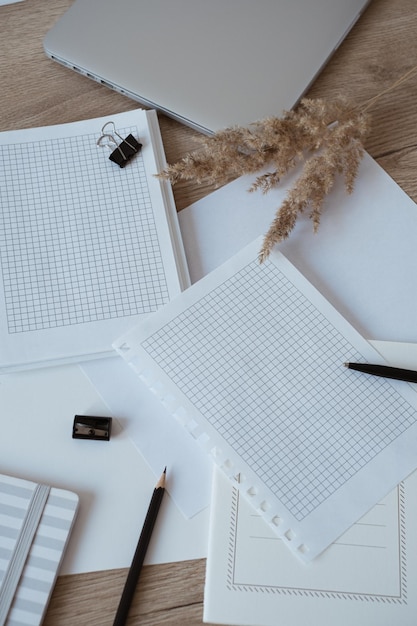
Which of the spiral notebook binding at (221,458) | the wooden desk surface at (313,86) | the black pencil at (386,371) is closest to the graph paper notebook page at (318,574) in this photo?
the spiral notebook binding at (221,458)

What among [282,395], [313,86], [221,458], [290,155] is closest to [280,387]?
[282,395]

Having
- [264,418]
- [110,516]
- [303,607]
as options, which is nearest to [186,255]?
[264,418]

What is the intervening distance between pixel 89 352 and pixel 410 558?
0.47m

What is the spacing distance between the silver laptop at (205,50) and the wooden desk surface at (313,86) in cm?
3

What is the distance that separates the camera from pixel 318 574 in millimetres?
736

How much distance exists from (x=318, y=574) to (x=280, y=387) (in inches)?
8.8

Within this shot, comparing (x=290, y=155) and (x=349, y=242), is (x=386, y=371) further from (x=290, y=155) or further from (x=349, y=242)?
(x=290, y=155)

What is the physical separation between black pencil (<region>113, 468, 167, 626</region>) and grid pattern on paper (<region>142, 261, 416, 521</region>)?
0.10m

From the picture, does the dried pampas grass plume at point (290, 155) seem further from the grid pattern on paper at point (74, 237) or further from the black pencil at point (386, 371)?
the black pencil at point (386, 371)

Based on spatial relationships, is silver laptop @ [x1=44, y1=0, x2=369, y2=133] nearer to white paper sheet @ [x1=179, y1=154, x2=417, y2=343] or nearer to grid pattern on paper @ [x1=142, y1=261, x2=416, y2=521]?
white paper sheet @ [x1=179, y1=154, x2=417, y2=343]

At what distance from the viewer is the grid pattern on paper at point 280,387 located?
A: 30.8 inches

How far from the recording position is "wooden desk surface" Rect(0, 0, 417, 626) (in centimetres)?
96

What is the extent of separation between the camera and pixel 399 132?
3.18 feet

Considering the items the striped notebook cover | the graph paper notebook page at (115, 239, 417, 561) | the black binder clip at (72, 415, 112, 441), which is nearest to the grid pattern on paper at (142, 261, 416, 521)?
the graph paper notebook page at (115, 239, 417, 561)
